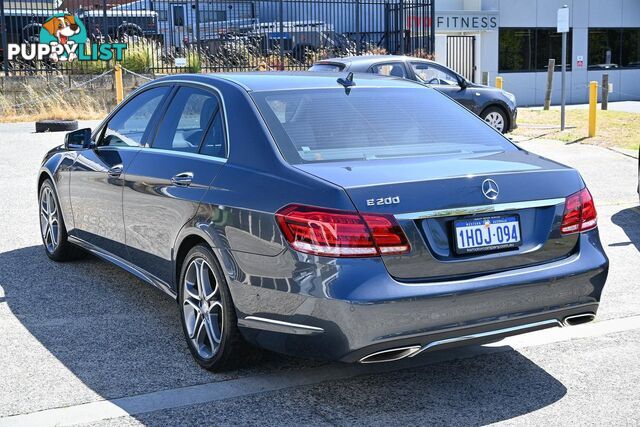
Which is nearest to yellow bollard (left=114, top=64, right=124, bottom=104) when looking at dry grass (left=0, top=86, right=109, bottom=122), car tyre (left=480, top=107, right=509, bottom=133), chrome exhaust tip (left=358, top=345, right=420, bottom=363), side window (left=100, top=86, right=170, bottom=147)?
dry grass (left=0, top=86, right=109, bottom=122)

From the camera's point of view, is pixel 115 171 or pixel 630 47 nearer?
pixel 115 171

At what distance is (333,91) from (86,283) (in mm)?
2646

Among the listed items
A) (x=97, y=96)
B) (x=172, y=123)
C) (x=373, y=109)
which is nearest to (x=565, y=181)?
(x=373, y=109)

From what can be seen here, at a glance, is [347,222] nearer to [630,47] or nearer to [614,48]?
[614,48]

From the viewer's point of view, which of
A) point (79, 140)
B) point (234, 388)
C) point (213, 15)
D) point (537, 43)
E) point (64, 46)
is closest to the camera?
point (234, 388)

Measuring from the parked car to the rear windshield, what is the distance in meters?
11.1

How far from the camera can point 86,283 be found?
6.88m

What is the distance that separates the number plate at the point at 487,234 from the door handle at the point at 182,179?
5.26 ft

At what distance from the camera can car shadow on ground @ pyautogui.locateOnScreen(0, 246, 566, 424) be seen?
4.51m

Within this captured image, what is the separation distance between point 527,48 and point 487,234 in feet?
98.6

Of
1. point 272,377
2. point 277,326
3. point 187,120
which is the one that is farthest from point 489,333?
point 187,120

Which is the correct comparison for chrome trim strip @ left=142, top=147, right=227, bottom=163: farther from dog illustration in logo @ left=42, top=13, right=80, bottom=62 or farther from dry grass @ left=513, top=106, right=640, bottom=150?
dog illustration in logo @ left=42, top=13, right=80, bottom=62

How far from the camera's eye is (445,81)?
57.6ft

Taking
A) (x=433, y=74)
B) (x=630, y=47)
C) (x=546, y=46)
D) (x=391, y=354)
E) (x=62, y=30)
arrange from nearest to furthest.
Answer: (x=391, y=354) < (x=433, y=74) < (x=62, y=30) < (x=546, y=46) < (x=630, y=47)
